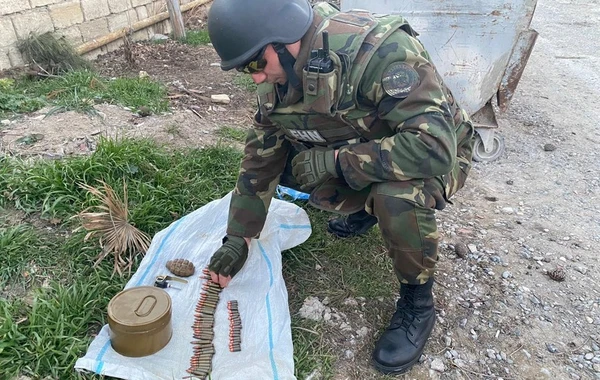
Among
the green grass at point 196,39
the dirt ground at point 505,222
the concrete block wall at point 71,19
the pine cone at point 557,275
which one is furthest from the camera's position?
the green grass at point 196,39

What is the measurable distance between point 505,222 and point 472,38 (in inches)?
59.4

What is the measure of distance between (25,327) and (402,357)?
1561 millimetres

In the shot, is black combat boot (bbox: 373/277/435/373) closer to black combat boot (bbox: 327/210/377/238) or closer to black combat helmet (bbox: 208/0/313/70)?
black combat boot (bbox: 327/210/377/238)

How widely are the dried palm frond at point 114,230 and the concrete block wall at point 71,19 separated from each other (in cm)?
275

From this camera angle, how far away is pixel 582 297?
2639 mm

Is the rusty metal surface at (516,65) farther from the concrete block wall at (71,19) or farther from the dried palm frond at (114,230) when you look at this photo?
the concrete block wall at (71,19)

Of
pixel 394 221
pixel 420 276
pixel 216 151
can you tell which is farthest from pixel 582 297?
pixel 216 151

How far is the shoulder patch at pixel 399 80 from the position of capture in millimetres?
1886

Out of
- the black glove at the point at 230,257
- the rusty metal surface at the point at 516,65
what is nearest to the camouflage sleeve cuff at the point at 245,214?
the black glove at the point at 230,257

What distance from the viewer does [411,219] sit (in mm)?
1994

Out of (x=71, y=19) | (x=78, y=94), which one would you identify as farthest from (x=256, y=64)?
(x=71, y=19)

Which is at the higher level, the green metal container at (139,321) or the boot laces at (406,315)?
the green metal container at (139,321)

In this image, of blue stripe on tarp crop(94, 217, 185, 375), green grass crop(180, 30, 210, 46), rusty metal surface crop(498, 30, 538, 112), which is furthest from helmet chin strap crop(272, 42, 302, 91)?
green grass crop(180, 30, 210, 46)

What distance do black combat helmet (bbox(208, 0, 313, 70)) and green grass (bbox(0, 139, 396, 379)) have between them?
1.21 m
